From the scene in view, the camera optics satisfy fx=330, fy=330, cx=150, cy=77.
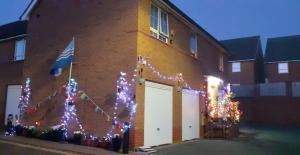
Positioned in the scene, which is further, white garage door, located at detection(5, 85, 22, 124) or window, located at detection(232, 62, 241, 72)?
window, located at detection(232, 62, 241, 72)

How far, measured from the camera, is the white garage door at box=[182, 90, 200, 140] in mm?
17761

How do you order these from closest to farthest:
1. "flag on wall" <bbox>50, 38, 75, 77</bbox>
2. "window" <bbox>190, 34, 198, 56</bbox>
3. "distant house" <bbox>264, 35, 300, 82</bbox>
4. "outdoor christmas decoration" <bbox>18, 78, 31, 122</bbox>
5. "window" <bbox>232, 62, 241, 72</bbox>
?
"flag on wall" <bbox>50, 38, 75, 77</bbox>
"outdoor christmas decoration" <bbox>18, 78, 31, 122</bbox>
"window" <bbox>190, 34, 198, 56</bbox>
"distant house" <bbox>264, 35, 300, 82</bbox>
"window" <bbox>232, 62, 241, 72</bbox>

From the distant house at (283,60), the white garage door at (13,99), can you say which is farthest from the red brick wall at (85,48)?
the distant house at (283,60)

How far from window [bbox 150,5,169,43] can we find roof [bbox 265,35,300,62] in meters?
30.1

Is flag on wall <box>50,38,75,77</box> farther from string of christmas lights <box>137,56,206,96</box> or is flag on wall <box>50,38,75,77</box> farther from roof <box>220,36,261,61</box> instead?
roof <box>220,36,261,61</box>

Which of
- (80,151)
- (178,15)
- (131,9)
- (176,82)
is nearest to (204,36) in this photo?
(178,15)

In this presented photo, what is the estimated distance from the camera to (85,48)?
15.9 m

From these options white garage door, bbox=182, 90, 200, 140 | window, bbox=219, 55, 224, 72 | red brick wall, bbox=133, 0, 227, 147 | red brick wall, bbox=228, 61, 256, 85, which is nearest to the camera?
red brick wall, bbox=133, 0, 227, 147

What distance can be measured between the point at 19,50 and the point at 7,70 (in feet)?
5.35

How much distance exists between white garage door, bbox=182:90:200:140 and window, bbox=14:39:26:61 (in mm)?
11681

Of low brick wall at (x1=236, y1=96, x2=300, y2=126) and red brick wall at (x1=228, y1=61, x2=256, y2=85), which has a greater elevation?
red brick wall at (x1=228, y1=61, x2=256, y2=85)

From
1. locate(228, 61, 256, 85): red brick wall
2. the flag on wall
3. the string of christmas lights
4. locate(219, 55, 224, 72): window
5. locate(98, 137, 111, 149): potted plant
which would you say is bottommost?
locate(98, 137, 111, 149): potted plant

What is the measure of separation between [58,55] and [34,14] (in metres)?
3.50

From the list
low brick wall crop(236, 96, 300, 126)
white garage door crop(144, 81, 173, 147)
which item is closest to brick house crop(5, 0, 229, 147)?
white garage door crop(144, 81, 173, 147)
